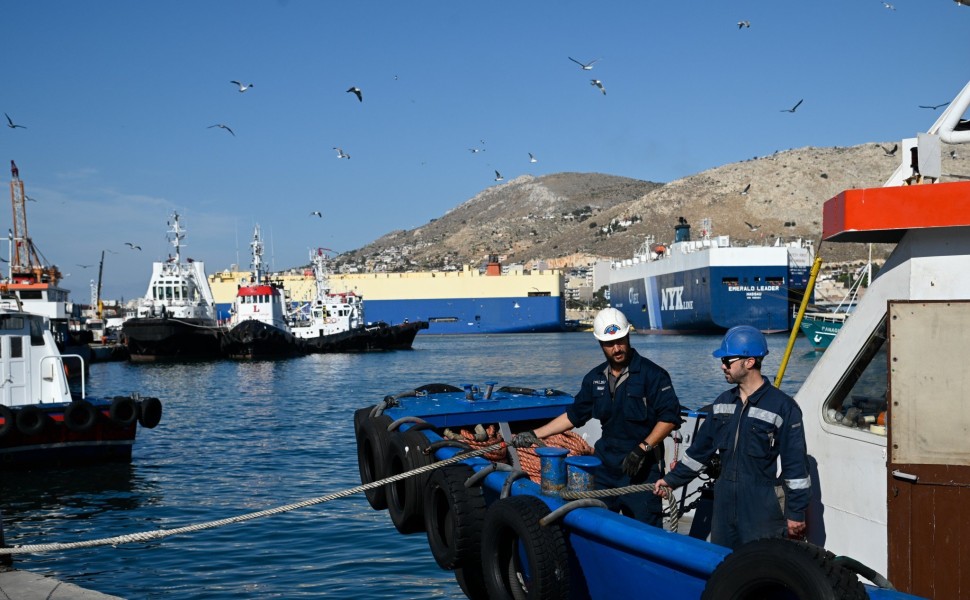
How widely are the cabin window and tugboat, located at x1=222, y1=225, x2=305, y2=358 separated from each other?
61.2 meters

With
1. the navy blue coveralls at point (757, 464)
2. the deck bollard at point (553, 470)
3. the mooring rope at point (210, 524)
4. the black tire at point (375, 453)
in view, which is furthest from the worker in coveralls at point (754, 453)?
the black tire at point (375, 453)

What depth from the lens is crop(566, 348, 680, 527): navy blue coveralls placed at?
233 inches

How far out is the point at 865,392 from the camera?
17.4ft

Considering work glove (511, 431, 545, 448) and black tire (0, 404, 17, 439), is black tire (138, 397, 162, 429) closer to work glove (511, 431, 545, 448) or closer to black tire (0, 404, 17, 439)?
black tire (0, 404, 17, 439)

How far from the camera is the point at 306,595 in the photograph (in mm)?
9609

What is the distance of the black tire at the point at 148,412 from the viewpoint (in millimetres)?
17688

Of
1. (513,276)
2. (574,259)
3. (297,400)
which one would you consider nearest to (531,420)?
(297,400)

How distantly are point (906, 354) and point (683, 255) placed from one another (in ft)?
256

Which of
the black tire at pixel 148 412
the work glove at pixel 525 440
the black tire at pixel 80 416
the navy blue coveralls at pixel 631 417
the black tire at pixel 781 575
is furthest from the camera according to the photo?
the black tire at pixel 148 412

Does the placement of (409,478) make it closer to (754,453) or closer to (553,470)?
(553,470)

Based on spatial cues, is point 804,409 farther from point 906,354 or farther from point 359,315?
point 359,315

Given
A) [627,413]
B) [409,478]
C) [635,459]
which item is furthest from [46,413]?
[635,459]

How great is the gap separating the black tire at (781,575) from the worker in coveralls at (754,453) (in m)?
0.52

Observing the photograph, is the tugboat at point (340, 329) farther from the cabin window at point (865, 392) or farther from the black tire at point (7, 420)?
the cabin window at point (865, 392)
